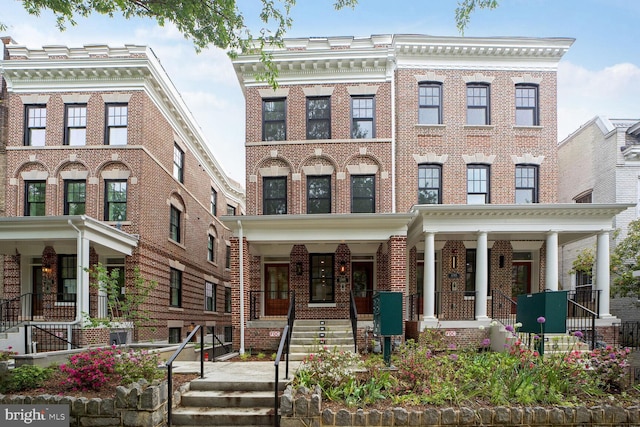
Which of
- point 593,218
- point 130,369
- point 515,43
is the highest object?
point 515,43

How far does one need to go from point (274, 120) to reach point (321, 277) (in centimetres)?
611

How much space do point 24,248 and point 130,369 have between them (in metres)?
11.7

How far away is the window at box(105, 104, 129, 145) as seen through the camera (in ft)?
57.0

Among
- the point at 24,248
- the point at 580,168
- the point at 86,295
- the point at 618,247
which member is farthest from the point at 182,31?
the point at 580,168

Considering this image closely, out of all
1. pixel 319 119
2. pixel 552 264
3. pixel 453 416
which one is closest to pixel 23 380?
pixel 453 416

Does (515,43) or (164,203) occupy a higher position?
(515,43)

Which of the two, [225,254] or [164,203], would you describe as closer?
[164,203]

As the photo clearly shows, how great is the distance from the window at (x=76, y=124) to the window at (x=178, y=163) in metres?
4.06

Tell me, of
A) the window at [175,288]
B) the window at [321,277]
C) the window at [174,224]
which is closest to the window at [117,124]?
the window at [174,224]

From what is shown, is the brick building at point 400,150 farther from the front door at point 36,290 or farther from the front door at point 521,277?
the front door at point 36,290

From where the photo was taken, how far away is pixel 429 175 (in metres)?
16.2

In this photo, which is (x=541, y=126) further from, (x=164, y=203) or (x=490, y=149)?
(x=164, y=203)

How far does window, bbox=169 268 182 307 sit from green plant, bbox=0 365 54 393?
11.3 m

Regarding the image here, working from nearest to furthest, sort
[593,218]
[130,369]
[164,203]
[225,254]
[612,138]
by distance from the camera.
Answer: [130,369] → [593,218] → [612,138] → [164,203] → [225,254]
